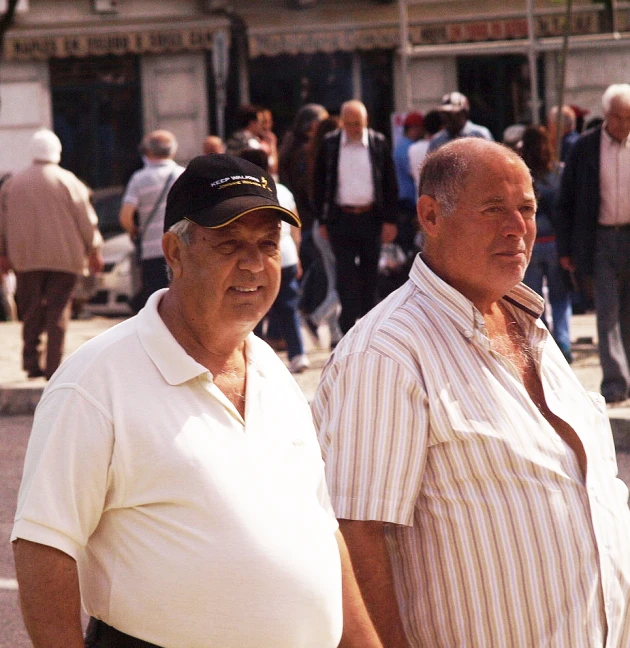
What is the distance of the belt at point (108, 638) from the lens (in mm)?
2641

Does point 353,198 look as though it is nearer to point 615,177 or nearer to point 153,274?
point 153,274

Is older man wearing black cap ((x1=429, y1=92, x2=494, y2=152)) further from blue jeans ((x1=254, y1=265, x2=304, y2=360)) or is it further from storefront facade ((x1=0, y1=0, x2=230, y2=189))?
storefront facade ((x1=0, y1=0, x2=230, y2=189))

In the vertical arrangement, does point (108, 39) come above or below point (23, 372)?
above

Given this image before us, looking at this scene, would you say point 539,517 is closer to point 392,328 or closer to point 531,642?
point 531,642

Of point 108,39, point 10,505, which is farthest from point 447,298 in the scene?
point 108,39

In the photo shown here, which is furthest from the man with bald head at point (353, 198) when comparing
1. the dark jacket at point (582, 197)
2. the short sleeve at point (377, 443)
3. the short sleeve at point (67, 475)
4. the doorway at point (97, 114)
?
the doorway at point (97, 114)

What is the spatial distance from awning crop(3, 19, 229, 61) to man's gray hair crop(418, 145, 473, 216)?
23560 mm

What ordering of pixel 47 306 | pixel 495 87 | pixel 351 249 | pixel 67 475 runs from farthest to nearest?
pixel 495 87 → pixel 351 249 → pixel 47 306 → pixel 67 475

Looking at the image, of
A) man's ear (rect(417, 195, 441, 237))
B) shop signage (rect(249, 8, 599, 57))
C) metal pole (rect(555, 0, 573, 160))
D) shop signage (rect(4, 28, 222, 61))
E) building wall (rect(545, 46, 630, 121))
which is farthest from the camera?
shop signage (rect(4, 28, 222, 61))

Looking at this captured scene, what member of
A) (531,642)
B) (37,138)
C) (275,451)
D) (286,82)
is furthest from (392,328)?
(286,82)

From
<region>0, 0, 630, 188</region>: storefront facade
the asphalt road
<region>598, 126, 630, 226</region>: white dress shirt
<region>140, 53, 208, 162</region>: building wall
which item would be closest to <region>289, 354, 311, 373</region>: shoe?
the asphalt road

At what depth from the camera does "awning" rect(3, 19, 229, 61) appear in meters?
26.2

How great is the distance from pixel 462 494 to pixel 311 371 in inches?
318

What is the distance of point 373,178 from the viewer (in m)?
11.3
